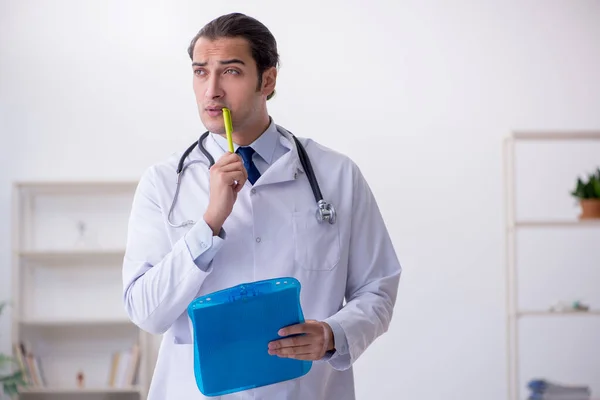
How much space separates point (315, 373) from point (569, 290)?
3.51 metres

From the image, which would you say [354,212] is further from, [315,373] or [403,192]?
[403,192]

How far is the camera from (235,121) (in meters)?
1.55

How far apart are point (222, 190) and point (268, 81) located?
34 centimetres

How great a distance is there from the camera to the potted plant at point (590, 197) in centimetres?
405

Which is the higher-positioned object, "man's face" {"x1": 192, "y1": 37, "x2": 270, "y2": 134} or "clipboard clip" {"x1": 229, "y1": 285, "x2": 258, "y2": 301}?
"man's face" {"x1": 192, "y1": 37, "x2": 270, "y2": 134}

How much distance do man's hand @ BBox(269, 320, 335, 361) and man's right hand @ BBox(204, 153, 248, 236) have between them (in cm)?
22

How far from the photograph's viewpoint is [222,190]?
141 cm

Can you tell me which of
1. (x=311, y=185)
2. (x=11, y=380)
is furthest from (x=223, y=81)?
(x=11, y=380)

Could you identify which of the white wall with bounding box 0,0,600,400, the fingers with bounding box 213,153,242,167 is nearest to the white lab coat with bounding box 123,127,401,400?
the fingers with bounding box 213,153,242,167

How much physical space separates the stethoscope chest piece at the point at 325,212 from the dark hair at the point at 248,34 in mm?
265

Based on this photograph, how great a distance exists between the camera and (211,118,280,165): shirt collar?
1.62 m

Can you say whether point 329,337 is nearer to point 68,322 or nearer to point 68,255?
point 68,322

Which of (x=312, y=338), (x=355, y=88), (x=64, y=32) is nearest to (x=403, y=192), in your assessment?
(x=355, y=88)

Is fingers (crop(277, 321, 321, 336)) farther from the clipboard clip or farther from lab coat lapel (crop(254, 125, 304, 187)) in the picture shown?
lab coat lapel (crop(254, 125, 304, 187))
